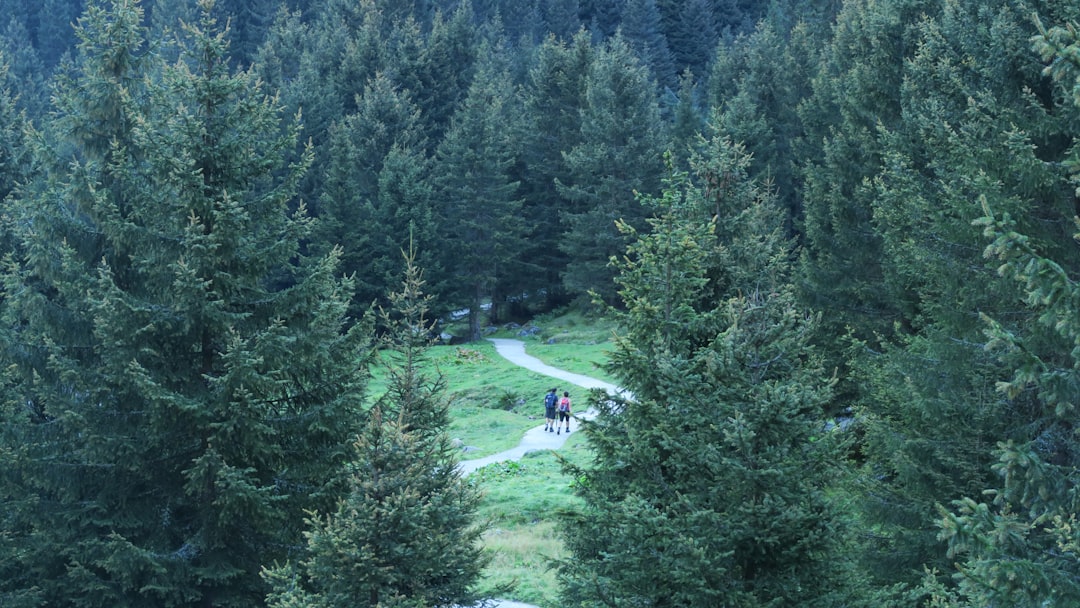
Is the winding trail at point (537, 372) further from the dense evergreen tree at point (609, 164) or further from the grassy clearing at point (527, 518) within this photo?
the dense evergreen tree at point (609, 164)

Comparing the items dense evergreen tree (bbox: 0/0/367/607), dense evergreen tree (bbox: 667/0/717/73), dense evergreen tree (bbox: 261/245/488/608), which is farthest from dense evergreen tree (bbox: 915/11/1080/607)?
dense evergreen tree (bbox: 667/0/717/73)

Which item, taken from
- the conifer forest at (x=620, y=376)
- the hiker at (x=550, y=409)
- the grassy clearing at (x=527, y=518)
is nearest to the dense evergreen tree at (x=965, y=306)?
the conifer forest at (x=620, y=376)

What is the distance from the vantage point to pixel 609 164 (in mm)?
53719

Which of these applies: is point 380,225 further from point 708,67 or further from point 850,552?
point 850,552

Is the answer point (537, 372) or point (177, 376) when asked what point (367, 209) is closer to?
point (537, 372)

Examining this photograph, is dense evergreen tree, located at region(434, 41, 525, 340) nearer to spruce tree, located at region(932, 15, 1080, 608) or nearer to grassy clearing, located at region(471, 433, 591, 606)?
grassy clearing, located at region(471, 433, 591, 606)

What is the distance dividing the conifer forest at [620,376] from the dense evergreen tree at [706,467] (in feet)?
0.13

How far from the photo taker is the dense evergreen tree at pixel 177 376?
13.3 meters

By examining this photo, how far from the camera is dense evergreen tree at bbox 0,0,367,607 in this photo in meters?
13.3

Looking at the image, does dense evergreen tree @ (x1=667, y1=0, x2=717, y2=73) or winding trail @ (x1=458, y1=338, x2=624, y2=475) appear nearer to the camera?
winding trail @ (x1=458, y1=338, x2=624, y2=475)

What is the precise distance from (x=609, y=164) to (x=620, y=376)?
44.0 meters

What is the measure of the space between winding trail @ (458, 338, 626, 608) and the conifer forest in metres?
2.67

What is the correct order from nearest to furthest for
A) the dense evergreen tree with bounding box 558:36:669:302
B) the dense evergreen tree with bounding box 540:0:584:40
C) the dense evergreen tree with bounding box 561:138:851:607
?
the dense evergreen tree with bounding box 561:138:851:607 → the dense evergreen tree with bounding box 558:36:669:302 → the dense evergreen tree with bounding box 540:0:584:40

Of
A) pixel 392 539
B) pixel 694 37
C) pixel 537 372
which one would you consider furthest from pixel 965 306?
pixel 694 37
